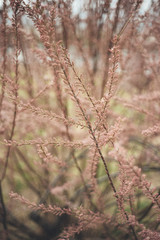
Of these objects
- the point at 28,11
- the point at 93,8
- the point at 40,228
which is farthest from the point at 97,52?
the point at 40,228

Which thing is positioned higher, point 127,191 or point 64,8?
point 64,8

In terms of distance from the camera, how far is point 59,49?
1.40 feet

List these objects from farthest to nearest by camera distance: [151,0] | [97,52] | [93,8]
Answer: [97,52], [93,8], [151,0]

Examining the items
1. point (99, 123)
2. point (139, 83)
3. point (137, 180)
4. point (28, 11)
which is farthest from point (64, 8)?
point (139, 83)

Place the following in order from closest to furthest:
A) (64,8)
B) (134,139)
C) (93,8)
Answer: (64,8), (93,8), (134,139)

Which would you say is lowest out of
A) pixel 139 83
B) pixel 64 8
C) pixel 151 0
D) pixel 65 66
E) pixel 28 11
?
A: pixel 65 66

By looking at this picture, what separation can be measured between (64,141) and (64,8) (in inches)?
29.5

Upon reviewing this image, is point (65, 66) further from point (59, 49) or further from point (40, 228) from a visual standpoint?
point (40, 228)

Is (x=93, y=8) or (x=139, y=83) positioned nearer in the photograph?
(x=93, y=8)

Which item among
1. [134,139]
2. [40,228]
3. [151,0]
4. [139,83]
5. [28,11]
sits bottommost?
[40,228]

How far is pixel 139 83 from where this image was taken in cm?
195

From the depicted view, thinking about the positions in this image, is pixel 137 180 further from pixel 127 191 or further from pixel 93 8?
pixel 93 8

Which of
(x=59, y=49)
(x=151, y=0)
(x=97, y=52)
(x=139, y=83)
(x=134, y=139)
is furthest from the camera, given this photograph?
(x=139, y=83)

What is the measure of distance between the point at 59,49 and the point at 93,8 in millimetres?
893
